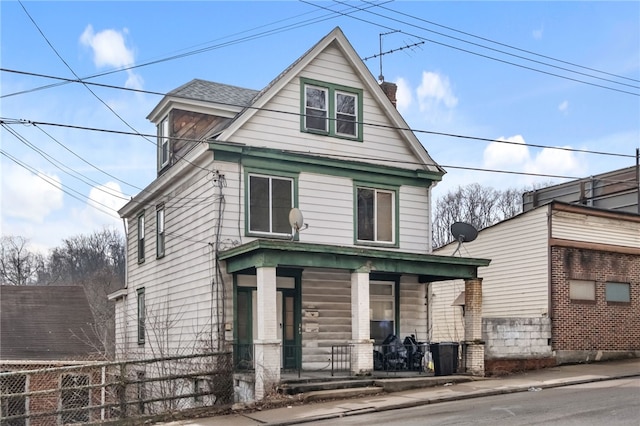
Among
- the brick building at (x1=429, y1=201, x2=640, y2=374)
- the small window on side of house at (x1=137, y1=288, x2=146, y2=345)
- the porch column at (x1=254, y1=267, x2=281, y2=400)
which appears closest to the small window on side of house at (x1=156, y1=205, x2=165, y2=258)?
the small window on side of house at (x1=137, y1=288, x2=146, y2=345)

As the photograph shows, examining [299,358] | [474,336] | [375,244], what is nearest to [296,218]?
[375,244]

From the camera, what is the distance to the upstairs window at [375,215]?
18547 millimetres

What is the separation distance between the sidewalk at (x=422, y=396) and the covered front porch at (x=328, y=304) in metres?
1.10

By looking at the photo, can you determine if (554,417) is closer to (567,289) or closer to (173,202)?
(567,289)

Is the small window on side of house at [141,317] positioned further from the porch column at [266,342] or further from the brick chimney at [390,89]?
the brick chimney at [390,89]

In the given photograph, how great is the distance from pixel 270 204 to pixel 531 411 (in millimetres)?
8433

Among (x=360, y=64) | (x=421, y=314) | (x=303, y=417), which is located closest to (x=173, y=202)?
(x=360, y=64)

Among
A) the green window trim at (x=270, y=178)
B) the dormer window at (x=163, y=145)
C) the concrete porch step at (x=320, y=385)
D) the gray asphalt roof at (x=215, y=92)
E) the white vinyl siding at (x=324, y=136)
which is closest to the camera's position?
the concrete porch step at (x=320, y=385)

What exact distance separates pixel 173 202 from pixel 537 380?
11.0 meters

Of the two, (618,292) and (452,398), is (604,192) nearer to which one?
(618,292)

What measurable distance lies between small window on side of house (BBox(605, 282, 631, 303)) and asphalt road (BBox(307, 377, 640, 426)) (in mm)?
7516

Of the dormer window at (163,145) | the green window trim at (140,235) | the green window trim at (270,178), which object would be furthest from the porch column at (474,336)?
the green window trim at (140,235)

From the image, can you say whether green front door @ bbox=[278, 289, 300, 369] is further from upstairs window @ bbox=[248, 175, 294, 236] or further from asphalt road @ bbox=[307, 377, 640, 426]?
asphalt road @ bbox=[307, 377, 640, 426]

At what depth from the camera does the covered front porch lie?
14.2 m
